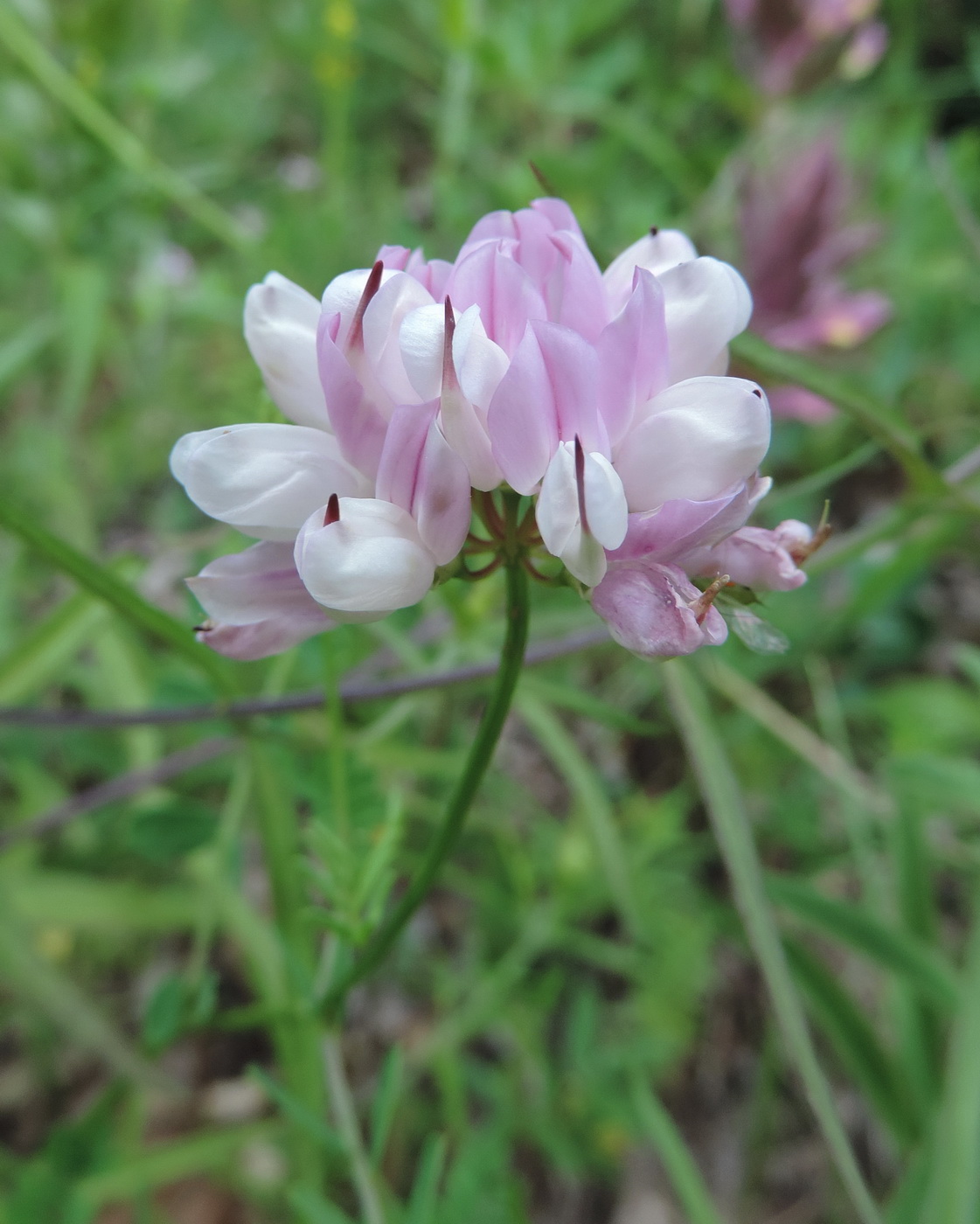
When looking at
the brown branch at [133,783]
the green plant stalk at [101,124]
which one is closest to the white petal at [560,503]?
the brown branch at [133,783]

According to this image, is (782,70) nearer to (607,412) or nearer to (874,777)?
(874,777)

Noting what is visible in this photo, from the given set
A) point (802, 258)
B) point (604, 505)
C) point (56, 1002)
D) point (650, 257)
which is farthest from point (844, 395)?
point (56, 1002)

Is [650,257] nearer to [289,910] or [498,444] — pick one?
[498,444]

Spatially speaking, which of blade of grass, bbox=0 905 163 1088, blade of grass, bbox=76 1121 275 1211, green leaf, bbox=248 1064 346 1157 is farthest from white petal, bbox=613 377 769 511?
blade of grass, bbox=76 1121 275 1211

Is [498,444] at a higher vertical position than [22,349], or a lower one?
lower

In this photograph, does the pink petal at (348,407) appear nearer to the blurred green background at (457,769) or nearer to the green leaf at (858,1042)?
the blurred green background at (457,769)

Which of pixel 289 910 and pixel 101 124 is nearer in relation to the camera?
pixel 289 910
